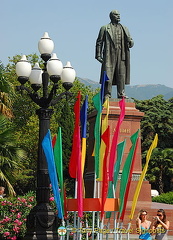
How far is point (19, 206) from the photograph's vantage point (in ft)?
48.7

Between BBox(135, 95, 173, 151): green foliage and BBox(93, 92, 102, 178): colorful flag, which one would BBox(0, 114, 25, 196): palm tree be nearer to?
BBox(93, 92, 102, 178): colorful flag

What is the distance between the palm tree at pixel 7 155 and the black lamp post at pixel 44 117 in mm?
5618

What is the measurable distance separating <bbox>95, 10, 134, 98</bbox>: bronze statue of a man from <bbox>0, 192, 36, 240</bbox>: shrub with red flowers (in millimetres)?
5377

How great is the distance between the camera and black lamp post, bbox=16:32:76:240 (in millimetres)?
12242

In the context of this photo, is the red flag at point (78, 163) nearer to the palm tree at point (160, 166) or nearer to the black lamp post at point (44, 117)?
the black lamp post at point (44, 117)

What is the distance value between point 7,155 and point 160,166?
88.2 ft

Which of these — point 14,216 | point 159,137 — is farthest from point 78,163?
point 159,137

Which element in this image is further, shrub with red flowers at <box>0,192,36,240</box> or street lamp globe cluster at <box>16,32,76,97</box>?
shrub with red flowers at <box>0,192,36,240</box>

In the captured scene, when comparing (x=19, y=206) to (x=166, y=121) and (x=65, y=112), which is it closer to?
(x=65, y=112)

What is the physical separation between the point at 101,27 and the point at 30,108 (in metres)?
23.7

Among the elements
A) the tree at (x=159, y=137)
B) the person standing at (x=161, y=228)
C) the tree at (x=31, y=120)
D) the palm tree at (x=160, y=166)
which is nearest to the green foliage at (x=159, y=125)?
the tree at (x=159, y=137)

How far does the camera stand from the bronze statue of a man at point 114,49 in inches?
738

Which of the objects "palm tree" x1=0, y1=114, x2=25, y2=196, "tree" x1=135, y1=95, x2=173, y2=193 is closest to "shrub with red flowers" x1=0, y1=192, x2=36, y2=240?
"palm tree" x1=0, y1=114, x2=25, y2=196

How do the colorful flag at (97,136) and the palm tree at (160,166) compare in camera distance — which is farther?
the palm tree at (160,166)
